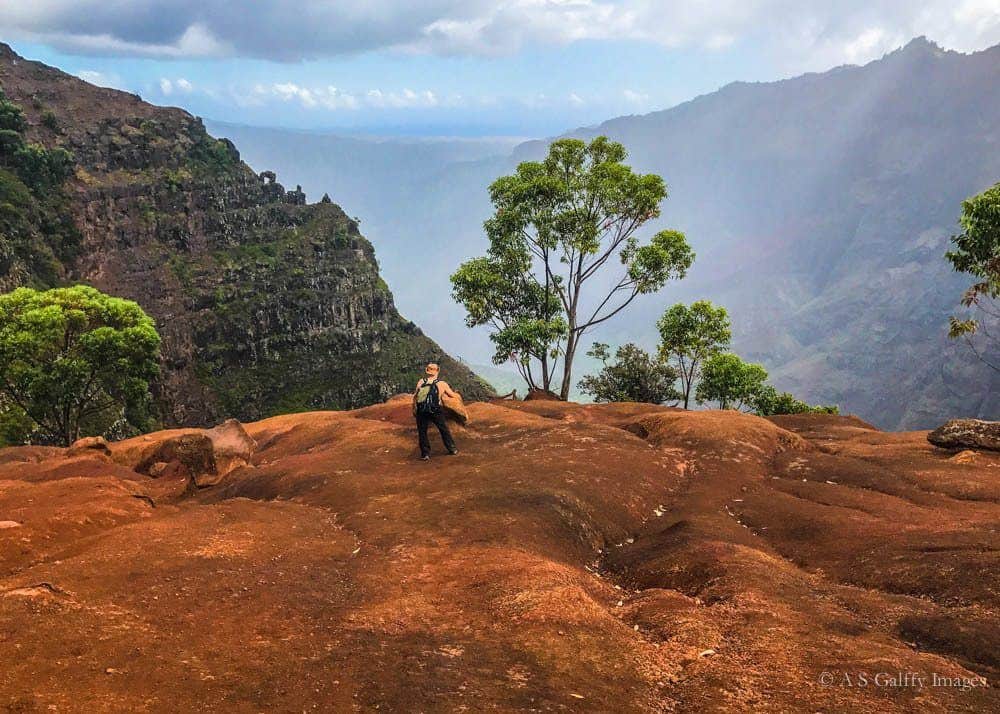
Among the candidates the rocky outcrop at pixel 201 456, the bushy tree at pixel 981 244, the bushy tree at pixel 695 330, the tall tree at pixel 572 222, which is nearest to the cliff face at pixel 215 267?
the bushy tree at pixel 695 330

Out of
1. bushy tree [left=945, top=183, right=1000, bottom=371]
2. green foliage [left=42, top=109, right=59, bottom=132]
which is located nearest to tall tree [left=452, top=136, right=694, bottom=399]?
bushy tree [left=945, top=183, right=1000, bottom=371]

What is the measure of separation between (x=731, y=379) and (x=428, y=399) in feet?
121

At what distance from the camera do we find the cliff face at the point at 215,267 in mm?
107375

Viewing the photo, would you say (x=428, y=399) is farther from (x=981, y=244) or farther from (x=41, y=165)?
(x=41, y=165)

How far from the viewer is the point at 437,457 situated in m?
20.3

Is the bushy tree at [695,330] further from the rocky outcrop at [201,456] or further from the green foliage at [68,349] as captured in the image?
the green foliage at [68,349]

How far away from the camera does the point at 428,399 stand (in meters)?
19.5

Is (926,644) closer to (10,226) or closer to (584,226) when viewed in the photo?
(584,226)

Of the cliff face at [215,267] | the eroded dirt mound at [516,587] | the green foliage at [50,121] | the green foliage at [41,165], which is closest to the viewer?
the eroded dirt mound at [516,587]


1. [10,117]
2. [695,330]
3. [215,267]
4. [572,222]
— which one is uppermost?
[10,117]

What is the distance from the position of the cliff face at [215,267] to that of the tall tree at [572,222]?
2584 inches

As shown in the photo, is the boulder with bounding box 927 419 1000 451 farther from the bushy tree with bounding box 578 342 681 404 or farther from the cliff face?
the cliff face

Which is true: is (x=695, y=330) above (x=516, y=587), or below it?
above

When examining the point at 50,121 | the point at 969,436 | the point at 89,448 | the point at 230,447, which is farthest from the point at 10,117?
the point at 969,436
